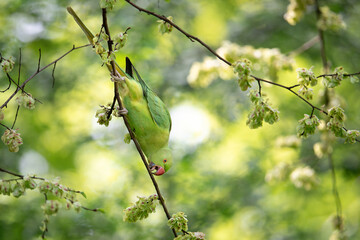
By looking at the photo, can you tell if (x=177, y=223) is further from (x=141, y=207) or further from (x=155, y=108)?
(x=155, y=108)

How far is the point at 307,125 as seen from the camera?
2.07 meters

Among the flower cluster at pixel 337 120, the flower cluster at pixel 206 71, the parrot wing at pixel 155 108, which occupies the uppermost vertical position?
the flower cluster at pixel 206 71

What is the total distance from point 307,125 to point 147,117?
1.22 m

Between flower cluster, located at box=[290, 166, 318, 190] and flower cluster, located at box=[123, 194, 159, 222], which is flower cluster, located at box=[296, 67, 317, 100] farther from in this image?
Answer: flower cluster, located at box=[290, 166, 318, 190]

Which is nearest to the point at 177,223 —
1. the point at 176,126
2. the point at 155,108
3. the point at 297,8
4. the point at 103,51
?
the point at 103,51

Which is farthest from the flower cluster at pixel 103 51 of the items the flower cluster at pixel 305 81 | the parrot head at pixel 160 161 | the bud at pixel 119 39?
the parrot head at pixel 160 161

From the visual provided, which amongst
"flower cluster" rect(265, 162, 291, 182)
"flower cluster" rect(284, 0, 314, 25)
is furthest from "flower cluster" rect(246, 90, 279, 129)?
"flower cluster" rect(265, 162, 291, 182)

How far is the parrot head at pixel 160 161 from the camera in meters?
3.02

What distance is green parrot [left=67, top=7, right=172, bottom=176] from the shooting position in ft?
9.61

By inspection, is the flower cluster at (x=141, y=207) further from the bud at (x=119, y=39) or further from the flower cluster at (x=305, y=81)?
the flower cluster at (x=305, y=81)

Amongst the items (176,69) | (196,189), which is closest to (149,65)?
(176,69)

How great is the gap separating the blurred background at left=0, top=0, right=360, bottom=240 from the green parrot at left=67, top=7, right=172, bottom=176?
1957mm

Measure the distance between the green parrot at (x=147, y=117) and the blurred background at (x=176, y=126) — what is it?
1.96m

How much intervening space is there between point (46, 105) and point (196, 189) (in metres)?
2.25
